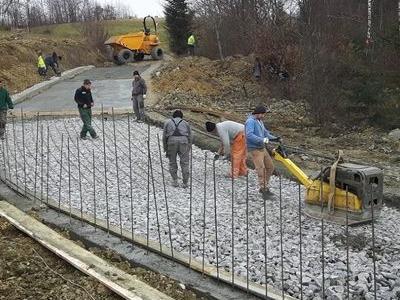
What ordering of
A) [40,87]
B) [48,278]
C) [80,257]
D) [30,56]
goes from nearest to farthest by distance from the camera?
[48,278], [80,257], [40,87], [30,56]

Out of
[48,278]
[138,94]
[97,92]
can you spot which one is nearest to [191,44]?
[97,92]

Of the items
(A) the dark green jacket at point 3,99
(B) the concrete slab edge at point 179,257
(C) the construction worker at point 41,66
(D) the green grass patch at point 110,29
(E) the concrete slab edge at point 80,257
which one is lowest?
(B) the concrete slab edge at point 179,257

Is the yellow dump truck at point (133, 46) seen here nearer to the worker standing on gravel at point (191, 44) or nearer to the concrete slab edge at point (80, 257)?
the worker standing on gravel at point (191, 44)

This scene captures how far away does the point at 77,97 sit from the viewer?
44.0 ft

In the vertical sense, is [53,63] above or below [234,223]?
above

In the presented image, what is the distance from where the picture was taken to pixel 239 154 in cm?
1034

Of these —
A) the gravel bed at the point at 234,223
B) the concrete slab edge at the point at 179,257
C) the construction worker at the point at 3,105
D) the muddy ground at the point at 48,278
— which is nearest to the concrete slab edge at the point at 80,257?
the muddy ground at the point at 48,278

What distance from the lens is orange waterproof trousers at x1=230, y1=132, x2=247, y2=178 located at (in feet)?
33.7

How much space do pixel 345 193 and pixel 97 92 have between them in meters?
16.8

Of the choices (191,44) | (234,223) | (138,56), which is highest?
(191,44)

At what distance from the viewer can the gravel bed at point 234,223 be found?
593cm

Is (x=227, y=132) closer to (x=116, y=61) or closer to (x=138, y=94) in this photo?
(x=138, y=94)

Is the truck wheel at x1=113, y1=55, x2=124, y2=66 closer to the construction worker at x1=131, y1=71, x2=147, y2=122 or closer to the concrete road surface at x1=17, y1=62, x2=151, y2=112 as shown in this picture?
the concrete road surface at x1=17, y1=62, x2=151, y2=112

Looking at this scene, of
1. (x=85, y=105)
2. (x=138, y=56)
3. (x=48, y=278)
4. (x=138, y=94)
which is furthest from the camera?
(x=138, y=56)
